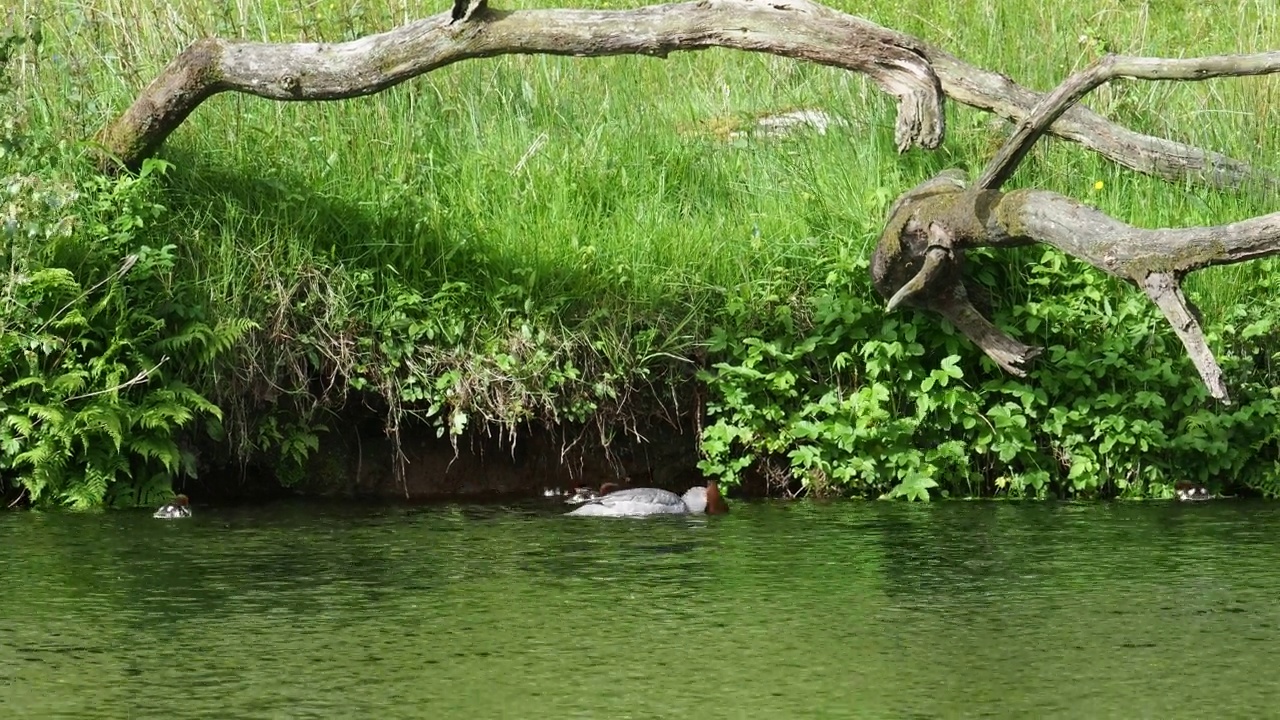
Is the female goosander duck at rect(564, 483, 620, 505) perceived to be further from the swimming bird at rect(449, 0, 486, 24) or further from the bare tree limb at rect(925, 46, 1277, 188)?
the bare tree limb at rect(925, 46, 1277, 188)

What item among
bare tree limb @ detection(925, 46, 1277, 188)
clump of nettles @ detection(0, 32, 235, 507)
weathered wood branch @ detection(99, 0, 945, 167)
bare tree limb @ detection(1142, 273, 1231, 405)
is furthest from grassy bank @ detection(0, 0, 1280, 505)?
bare tree limb @ detection(1142, 273, 1231, 405)

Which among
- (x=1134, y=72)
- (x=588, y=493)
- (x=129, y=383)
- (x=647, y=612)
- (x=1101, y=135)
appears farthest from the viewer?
(x=1101, y=135)

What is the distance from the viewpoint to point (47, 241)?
26.1 feet

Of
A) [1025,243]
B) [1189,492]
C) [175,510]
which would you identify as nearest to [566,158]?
[1025,243]

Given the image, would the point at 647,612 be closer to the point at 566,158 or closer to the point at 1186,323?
the point at 1186,323

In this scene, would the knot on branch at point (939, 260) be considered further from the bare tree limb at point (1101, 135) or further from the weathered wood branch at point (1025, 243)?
the bare tree limb at point (1101, 135)

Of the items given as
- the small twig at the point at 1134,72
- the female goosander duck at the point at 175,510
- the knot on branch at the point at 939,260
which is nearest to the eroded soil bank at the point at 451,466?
the female goosander duck at the point at 175,510

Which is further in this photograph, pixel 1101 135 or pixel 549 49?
pixel 1101 135

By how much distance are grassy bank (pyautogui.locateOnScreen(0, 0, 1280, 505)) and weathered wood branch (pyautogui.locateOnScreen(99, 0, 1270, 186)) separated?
0.46 m

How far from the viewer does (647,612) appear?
5.90 m

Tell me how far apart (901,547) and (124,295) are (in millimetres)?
3863

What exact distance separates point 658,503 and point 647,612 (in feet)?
6.49

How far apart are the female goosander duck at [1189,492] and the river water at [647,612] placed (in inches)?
9.5

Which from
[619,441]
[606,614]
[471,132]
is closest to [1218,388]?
[606,614]
